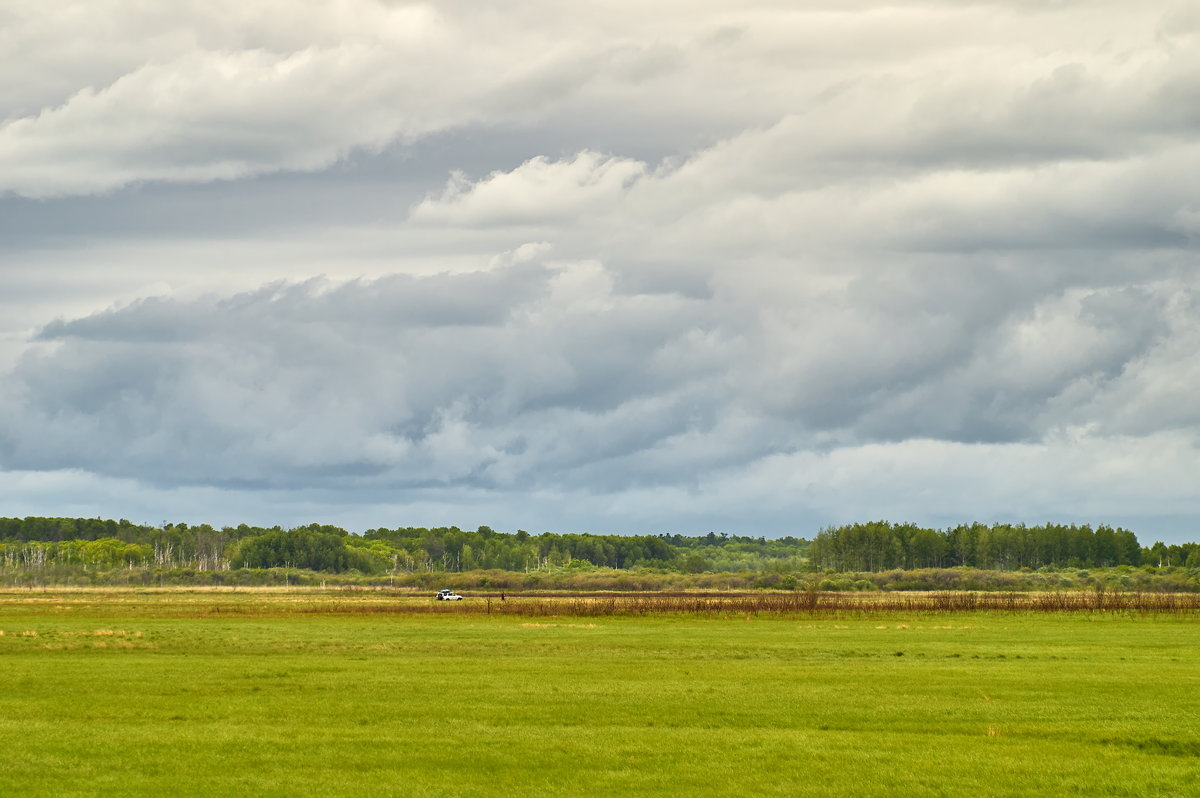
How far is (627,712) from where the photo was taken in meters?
35.2

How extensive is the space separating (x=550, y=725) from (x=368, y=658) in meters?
23.8

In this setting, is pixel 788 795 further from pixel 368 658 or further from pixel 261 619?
pixel 261 619

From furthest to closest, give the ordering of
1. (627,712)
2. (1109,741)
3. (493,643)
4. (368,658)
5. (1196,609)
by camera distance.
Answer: (1196,609)
(493,643)
(368,658)
(627,712)
(1109,741)

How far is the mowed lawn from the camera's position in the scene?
25656 millimetres

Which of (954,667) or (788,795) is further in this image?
(954,667)

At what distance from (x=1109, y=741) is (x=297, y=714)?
68.9 feet

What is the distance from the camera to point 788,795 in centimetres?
2455

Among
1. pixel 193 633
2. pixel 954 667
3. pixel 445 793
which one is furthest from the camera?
pixel 193 633

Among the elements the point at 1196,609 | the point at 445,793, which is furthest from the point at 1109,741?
the point at 1196,609

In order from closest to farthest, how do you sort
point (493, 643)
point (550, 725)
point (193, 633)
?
point (550, 725) < point (493, 643) < point (193, 633)

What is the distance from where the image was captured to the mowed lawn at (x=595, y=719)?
2566 centimetres

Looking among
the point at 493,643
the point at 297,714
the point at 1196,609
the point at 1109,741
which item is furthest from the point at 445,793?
the point at 1196,609

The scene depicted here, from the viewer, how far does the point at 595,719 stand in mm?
33844

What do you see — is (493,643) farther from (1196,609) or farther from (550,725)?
(1196,609)
